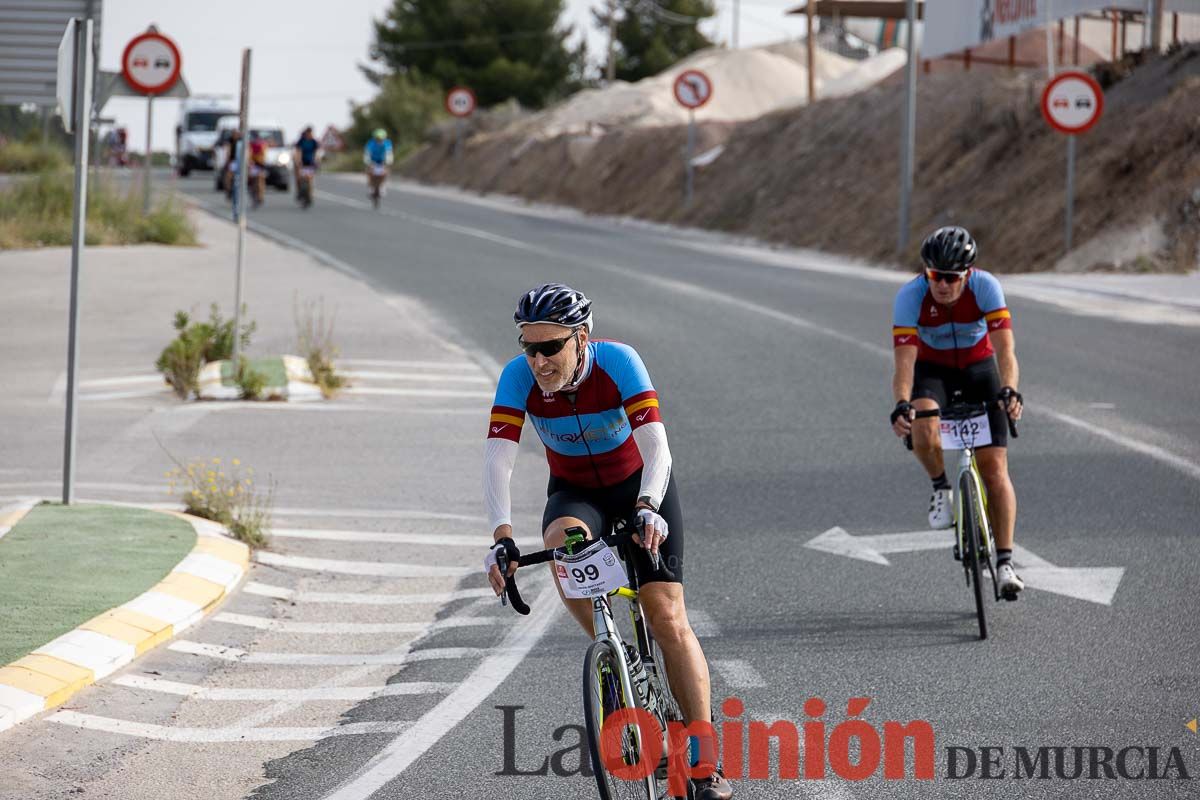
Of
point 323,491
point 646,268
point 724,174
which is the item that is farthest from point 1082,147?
point 323,491

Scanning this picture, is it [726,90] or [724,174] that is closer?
[724,174]

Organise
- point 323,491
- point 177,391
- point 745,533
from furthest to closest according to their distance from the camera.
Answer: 1. point 177,391
2. point 323,491
3. point 745,533

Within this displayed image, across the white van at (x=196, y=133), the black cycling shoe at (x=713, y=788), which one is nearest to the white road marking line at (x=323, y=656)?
the black cycling shoe at (x=713, y=788)

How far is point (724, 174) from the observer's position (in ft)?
151

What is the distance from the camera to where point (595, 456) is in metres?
5.72

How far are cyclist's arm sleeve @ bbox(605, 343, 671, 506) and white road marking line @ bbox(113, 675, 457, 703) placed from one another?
77.0 inches

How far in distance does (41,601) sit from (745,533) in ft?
13.5

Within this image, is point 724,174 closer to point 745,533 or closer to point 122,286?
point 122,286

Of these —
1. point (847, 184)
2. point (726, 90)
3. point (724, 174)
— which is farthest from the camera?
point (726, 90)

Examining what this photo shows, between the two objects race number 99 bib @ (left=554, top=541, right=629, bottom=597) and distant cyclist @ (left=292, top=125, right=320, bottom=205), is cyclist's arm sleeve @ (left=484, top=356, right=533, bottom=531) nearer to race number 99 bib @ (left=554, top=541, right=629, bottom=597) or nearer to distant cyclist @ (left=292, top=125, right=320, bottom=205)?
race number 99 bib @ (left=554, top=541, right=629, bottom=597)

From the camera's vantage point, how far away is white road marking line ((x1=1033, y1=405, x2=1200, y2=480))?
11.6 m

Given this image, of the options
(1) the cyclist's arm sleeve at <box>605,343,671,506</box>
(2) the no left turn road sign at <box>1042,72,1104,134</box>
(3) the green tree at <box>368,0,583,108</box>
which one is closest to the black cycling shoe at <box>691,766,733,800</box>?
(1) the cyclist's arm sleeve at <box>605,343,671,506</box>

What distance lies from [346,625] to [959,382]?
3.42m

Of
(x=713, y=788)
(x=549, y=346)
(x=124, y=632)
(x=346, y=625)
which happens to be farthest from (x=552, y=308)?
(x=346, y=625)
